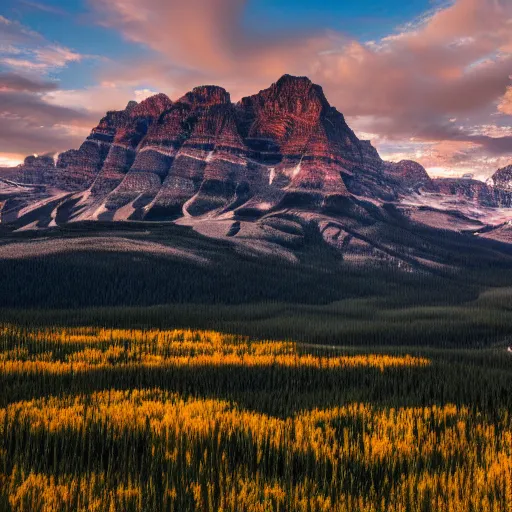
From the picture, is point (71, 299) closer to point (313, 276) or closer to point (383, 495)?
point (313, 276)

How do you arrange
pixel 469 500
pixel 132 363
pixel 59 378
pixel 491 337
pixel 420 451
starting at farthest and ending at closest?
pixel 491 337
pixel 132 363
pixel 59 378
pixel 420 451
pixel 469 500

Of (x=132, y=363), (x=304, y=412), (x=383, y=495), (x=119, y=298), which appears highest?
(x=383, y=495)

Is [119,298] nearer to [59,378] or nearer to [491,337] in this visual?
[491,337]

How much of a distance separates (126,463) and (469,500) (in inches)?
370

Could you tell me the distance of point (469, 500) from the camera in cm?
1186

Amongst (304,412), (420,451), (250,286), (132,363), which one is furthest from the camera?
(250,286)

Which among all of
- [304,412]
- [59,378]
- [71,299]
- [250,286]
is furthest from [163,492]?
[250,286]

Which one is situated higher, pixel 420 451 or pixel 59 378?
pixel 420 451

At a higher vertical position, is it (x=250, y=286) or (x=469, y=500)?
(x=469, y=500)

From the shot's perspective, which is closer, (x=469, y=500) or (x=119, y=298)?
(x=469, y=500)

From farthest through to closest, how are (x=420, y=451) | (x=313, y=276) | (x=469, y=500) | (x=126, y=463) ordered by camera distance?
(x=313, y=276) < (x=420, y=451) < (x=126, y=463) < (x=469, y=500)

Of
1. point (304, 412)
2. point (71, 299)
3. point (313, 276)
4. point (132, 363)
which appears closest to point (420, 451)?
point (304, 412)

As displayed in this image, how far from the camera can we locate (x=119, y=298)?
11762cm

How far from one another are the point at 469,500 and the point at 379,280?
565 ft
